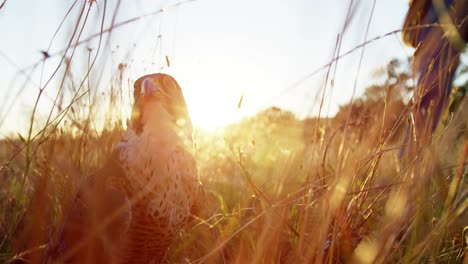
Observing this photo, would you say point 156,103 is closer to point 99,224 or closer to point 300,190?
point 99,224

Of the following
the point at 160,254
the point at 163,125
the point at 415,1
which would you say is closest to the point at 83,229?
the point at 160,254

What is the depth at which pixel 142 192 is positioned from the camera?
2377 mm

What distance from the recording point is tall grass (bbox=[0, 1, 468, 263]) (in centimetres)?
150

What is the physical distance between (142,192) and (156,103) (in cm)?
57

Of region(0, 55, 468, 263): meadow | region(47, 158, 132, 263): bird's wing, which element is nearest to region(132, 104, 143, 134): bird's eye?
region(0, 55, 468, 263): meadow

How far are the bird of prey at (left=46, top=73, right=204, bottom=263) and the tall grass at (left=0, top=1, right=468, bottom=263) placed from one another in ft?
0.47

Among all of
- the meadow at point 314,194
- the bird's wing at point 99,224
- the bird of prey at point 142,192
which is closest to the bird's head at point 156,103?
the bird of prey at point 142,192

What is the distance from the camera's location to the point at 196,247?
3018mm

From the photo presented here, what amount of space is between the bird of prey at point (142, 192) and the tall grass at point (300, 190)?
144mm

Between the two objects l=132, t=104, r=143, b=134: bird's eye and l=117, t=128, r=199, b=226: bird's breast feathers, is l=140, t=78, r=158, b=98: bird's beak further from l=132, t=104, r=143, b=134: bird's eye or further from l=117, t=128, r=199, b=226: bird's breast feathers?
l=117, t=128, r=199, b=226: bird's breast feathers

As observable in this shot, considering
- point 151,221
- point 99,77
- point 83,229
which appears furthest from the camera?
point 151,221

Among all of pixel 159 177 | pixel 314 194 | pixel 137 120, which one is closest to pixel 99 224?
pixel 159 177

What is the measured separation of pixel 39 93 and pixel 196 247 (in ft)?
5.77

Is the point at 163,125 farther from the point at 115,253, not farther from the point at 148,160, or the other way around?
the point at 115,253
